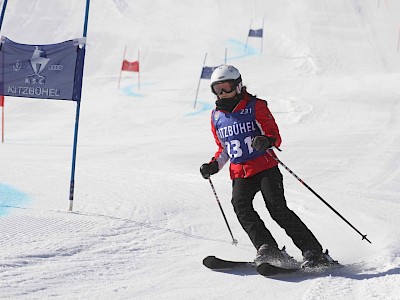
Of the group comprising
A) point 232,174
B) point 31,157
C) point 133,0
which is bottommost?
point 31,157

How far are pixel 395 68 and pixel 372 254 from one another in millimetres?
21427

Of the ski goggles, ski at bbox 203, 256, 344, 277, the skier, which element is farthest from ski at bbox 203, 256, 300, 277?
the ski goggles

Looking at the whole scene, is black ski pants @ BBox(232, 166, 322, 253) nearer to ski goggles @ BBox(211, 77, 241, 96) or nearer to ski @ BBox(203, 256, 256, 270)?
ski @ BBox(203, 256, 256, 270)

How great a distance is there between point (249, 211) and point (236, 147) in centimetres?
44

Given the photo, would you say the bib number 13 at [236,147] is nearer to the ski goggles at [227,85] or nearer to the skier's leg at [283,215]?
the skier's leg at [283,215]

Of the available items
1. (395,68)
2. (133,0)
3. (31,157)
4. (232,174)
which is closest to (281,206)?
(232,174)

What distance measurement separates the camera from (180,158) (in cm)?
1064

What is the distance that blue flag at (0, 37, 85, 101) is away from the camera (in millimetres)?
5434

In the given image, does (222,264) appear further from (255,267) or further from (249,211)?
(249,211)

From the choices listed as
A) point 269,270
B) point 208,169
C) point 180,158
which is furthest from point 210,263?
point 180,158

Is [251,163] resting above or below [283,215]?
above

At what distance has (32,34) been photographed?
27875 millimetres

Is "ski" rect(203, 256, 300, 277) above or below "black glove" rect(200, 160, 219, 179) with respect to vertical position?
below

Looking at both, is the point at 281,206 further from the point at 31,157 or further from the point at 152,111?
the point at 152,111
